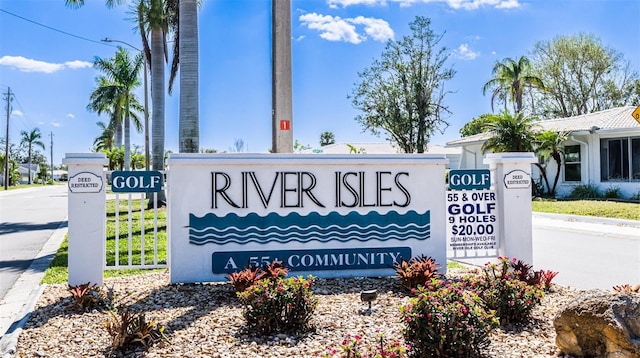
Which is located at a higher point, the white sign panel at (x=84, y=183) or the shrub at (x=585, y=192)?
the white sign panel at (x=84, y=183)

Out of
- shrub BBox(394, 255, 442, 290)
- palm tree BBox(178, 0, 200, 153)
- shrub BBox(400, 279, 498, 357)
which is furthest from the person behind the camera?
palm tree BBox(178, 0, 200, 153)

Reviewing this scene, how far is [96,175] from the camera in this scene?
611 cm

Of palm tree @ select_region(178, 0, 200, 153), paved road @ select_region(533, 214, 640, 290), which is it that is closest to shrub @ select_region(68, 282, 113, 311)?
paved road @ select_region(533, 214, 640, 290)

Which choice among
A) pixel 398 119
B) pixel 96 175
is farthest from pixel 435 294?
pixel 398 119

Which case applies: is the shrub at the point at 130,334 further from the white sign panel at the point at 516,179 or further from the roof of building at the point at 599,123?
the roof of building at the point at 599,123

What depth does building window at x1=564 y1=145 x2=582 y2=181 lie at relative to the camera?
22.7 metres

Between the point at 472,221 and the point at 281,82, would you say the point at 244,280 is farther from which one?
the point at 281,82

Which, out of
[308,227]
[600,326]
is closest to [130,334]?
[308,227]

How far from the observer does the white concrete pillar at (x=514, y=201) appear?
702cm

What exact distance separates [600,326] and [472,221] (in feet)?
11.1

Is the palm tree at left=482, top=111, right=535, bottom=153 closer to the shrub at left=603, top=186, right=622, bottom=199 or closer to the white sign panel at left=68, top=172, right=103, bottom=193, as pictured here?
the shrub at left=603, top=186, right=622, bottom=199

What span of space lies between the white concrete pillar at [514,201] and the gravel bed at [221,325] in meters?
0.88

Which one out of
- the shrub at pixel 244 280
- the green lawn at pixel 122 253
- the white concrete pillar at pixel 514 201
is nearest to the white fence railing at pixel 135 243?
the green lawn at pixel 122 253

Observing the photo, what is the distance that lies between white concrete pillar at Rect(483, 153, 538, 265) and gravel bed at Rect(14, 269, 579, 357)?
877 millimetres
